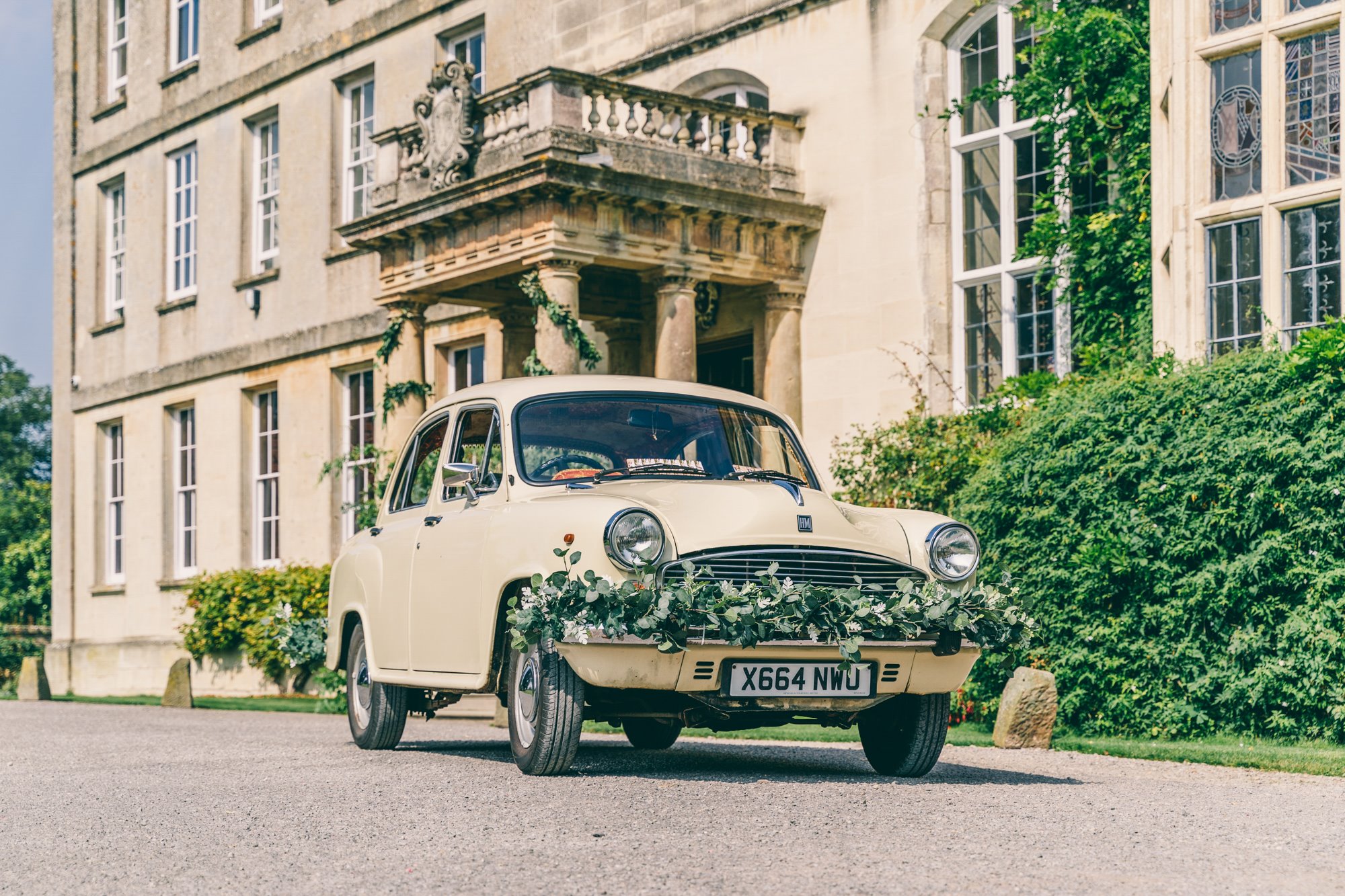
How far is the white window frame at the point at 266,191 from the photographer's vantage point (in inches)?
1008

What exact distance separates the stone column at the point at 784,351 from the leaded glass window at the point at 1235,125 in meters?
5.88

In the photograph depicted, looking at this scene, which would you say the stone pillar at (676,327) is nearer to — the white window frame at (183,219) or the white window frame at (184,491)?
the white window frame at (184,491)

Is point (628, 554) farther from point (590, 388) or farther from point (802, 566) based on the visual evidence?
point (590, 388)

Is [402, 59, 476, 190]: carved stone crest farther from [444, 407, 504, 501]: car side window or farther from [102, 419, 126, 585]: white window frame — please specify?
[102, 419, 126, 585]: white window frame

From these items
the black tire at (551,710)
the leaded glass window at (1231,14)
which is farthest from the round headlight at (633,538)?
the leaded glass window at (1231,14)

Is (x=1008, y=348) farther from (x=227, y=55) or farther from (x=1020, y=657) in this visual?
(x=227, y=55)

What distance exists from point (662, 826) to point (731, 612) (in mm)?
1262

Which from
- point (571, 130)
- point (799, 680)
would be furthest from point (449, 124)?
point (799, 680)

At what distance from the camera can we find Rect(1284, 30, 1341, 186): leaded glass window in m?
11.7

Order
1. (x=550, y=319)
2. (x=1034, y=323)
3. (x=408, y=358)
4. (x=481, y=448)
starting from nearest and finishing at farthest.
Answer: (x=481, y=448) < (x=550, y=319) < (x=1034, y=323) < (x=408, y=358)

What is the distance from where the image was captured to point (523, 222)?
16219 millimetres

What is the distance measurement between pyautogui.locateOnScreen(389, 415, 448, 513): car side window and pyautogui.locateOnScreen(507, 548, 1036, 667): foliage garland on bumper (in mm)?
2197

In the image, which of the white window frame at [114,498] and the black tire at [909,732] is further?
the white window frame at [114,498]

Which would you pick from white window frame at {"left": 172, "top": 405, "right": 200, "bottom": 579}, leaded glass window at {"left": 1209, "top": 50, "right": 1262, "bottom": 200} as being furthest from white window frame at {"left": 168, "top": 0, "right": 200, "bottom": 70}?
leaded glass window at {"left": 1209, "top": 50, "right": 1262, "bottom": 200}
